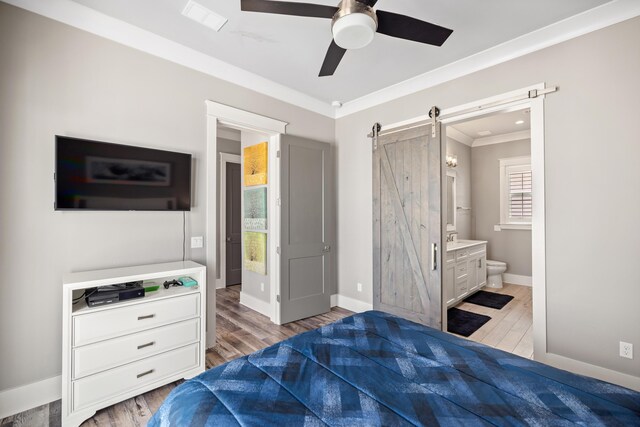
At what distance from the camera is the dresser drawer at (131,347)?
1828 mm

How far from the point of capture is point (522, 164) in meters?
5.37

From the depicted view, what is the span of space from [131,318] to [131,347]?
7.9 inches

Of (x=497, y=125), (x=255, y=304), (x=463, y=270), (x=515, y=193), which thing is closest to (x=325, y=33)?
(x=255, y=304)

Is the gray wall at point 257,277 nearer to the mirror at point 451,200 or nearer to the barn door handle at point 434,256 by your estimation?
the barn door handle at point 434,256

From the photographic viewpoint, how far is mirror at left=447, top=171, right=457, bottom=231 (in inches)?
204

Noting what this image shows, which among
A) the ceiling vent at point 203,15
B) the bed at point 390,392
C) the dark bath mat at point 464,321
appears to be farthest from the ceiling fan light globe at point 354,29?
the dark bath mat at point 464,321

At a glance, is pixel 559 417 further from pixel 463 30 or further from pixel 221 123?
pixel 221 123

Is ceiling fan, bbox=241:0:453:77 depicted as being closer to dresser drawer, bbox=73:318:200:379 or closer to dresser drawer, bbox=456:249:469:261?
dresser drawer, bbox=73:318:200:379

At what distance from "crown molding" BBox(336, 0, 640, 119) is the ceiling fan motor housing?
1736mm

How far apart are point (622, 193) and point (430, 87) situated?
1.93m

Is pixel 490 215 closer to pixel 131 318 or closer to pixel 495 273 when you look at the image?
pixel 495 273

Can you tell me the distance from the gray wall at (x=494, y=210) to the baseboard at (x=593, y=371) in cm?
337

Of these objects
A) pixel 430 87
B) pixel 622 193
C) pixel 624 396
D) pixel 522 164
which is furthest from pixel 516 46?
pixel 522 164

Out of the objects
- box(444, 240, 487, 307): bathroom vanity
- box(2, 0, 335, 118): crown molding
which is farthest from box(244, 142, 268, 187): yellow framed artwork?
box(444, 240, 487, 307): bathroom vanity
